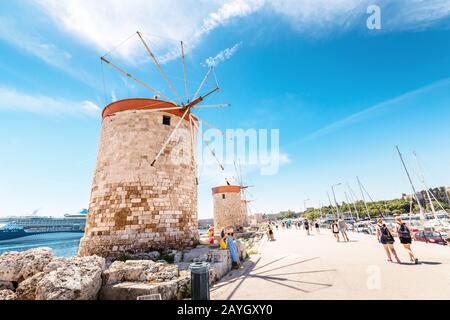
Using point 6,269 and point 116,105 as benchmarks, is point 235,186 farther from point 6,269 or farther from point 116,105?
point 6,269

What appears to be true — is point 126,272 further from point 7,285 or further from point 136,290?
point 7,285

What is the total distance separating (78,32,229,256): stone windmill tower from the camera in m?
8.98

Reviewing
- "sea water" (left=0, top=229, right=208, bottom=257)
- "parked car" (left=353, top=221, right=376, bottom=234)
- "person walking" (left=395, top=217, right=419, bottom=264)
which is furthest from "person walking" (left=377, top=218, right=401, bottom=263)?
"sea water" (left=0, top=229, right=208, bottom=257)

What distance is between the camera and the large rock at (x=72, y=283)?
3713 millimetres

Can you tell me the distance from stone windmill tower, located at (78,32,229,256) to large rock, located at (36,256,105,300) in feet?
14.8

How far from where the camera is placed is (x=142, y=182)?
9.52 metres

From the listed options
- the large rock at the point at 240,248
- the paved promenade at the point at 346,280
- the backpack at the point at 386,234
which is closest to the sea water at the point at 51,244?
the large rock at the point at 240,248

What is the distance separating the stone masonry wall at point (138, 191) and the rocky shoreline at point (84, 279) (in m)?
3.34

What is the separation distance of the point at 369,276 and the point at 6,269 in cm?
862

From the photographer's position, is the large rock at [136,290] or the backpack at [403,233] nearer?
the large rock at [136,290]

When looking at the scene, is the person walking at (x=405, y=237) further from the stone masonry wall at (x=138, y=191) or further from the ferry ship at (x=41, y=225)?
the ferry ship at (x=41, y=225)

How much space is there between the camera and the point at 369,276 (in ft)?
16.0

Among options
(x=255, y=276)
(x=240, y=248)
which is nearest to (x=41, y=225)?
(x=240, y=248)
